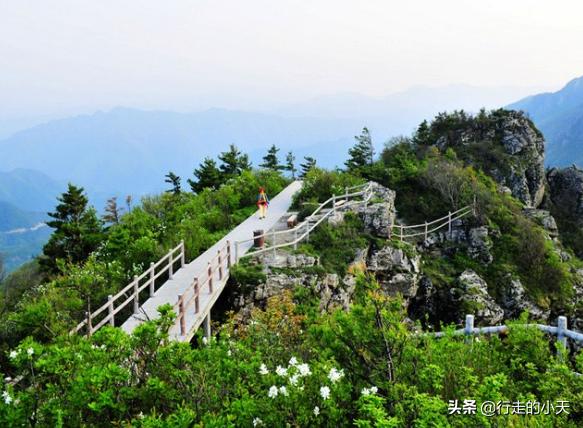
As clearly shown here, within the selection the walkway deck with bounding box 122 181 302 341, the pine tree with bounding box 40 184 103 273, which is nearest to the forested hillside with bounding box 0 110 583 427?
the pine tree with bounding box 40 184 103 273

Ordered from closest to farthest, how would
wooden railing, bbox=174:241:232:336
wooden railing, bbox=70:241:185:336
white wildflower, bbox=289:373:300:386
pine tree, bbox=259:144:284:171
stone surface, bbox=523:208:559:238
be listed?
white wildflower, bbox=289:373:300:386
wooden railing, bbox=70:241:185:336
wooden railing, bbox=174:241:232:336
stone surface, bbox=523:208:559:238
pine tree, bbox=259:144:284:171

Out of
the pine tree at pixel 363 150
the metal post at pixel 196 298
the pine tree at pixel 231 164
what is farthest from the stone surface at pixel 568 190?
the metal post at pixel 196 298

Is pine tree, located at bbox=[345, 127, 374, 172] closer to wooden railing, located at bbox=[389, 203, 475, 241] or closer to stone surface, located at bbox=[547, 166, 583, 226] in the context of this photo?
stone surface, located at bbox=[547, 166, 583, 226]

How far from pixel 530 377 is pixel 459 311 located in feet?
39.8

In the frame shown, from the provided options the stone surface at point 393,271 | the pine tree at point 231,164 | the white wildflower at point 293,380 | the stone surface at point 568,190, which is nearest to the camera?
the white wildflower at point 293,380

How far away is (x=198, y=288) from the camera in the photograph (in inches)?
401

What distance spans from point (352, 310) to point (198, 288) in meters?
5.90

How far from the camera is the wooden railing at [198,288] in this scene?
30.1ft

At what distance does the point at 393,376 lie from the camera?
4.41 m

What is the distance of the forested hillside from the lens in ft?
13.3

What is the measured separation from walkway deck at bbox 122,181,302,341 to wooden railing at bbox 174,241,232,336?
0.07 m

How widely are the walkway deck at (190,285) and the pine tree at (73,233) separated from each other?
15.7 m

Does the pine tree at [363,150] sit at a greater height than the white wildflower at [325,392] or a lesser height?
greater

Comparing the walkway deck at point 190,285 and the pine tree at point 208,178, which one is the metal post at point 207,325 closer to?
the walkway deck at point 190,285
